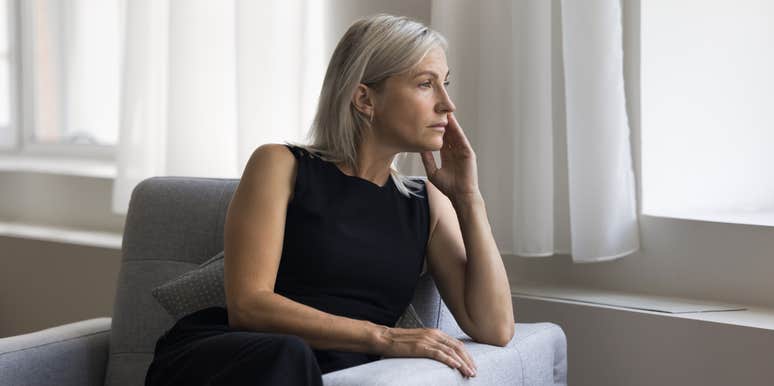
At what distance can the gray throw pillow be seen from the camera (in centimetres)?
213

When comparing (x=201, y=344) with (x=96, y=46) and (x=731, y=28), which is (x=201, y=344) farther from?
(x=96, y=46)

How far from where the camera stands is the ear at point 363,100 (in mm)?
2061

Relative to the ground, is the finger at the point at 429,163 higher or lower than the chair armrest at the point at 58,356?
higher

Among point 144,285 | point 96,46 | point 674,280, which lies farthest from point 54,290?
point 674,280

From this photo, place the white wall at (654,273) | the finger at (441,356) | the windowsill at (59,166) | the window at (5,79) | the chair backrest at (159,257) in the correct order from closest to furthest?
1. the finger at (441,356)
2. the chair backrest at (159,257)
3. the white wall at (654,273)
4. the windowsill at (59,166)
5. the window at (5,79)

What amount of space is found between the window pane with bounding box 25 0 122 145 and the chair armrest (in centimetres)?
187

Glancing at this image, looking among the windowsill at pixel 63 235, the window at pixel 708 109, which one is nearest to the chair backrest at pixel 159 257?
the window at pixel 708 109

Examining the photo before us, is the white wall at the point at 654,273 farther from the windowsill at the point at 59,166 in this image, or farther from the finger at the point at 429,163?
the windowsill at the point at 59,166

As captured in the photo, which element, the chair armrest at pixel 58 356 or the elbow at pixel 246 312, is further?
the chair armrest at pixel 58 356

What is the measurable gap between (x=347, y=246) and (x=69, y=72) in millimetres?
2361

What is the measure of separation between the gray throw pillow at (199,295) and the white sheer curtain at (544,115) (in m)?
0.51

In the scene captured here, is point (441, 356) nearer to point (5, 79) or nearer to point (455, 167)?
point (455, 167)

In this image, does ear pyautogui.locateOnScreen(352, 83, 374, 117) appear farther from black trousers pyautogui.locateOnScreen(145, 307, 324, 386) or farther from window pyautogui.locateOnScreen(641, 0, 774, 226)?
window pyautogui.locateOnScreen(641, 0, 774, 226)

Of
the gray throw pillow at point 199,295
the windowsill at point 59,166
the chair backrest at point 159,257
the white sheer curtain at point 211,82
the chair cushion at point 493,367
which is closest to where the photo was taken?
the chair cushion at point 493,367
